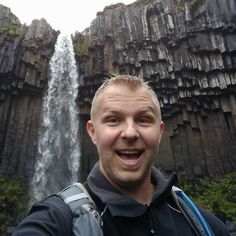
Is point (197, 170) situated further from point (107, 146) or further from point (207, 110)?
point (107, 146)

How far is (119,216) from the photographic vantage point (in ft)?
5.23

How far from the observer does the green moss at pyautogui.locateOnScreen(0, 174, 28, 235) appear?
1846 cm

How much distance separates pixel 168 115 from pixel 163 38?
6568 millimetres

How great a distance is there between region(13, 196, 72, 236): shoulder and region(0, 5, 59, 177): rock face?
75.4 ft

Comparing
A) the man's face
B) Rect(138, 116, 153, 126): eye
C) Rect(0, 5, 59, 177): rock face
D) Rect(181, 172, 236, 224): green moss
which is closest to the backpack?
the man's face

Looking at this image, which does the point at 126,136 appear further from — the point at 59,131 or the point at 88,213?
the point at 59,131

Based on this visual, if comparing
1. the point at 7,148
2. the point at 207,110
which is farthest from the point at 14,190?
the point at 207,110

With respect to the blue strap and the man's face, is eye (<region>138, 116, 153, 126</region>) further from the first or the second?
the blue strap

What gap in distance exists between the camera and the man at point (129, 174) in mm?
1606

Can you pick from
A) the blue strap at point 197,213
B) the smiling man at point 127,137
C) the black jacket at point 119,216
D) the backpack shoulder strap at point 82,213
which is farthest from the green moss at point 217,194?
the backpack shoulder strap at point 82,213

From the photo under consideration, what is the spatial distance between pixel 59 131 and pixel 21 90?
4.69 metres

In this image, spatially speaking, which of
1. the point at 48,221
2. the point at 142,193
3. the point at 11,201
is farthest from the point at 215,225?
the point at 11,201

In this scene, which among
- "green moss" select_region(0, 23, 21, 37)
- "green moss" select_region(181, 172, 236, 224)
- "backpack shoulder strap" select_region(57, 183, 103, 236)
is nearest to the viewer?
"backpack shoulder strap" select_region(57, 183, 103, 236)

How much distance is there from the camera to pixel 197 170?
2261cm
